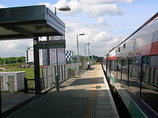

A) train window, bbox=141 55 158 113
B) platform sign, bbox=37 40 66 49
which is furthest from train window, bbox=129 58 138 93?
platform sign, bbox=37 40 66 49

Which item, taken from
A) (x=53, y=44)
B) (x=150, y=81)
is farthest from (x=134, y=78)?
(x=53, y=44)

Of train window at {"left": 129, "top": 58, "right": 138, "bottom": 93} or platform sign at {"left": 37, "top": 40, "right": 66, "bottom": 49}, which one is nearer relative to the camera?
train window at {"left": 129, "top": 58, "right": 138, "bottom": 93}

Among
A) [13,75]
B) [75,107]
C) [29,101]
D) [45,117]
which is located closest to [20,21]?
[45,117]

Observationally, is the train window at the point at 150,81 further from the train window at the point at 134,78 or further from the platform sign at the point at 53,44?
the platform sign at the point at 53,44

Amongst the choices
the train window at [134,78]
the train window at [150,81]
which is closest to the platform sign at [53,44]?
the train window at [134,78]

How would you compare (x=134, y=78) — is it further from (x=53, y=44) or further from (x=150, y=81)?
(x=53, y=44)

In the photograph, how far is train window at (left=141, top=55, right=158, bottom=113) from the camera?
13.1 feet

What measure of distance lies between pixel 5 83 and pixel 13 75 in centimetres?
71

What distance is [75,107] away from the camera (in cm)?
848

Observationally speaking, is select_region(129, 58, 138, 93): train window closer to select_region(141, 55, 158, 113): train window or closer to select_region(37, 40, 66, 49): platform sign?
select_region(141, 55, 158, 113): train window

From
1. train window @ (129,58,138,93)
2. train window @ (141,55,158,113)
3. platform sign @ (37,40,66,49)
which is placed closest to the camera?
train window @ (141,55,158,113)

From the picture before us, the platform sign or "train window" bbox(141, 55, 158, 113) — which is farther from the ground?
the platform sign

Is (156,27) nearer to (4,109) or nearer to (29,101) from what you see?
(4,109)

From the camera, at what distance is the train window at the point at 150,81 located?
400 cm
